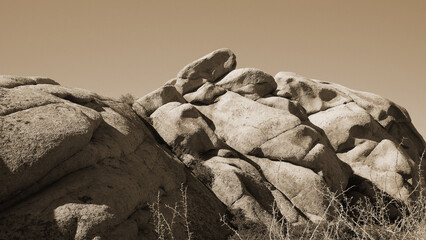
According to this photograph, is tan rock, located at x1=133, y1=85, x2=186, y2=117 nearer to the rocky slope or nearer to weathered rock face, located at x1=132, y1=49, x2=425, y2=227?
the rocky slope

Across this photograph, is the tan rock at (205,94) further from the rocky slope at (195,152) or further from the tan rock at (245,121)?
the tan rock at (245,121)

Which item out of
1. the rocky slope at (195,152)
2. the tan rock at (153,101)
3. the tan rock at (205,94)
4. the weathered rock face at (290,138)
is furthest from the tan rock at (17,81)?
the tan rock at (205,94)

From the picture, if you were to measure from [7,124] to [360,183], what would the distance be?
17.2 meters

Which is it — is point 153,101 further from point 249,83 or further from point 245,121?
point 249,83

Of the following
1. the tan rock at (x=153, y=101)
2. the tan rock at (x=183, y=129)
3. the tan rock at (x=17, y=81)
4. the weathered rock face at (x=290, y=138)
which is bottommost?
the weathered rock face at (x=290, y=138)

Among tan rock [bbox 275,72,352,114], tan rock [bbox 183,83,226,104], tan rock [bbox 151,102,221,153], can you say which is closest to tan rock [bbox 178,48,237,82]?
tan rock [bbox 183,83,226,104]

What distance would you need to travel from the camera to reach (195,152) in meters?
16.4

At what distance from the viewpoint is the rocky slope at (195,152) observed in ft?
30.7

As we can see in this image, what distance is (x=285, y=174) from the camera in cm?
1698

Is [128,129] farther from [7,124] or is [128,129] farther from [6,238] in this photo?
[6,238]

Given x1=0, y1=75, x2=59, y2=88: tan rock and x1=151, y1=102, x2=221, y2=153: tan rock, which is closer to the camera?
x1=0, y1=75, x2=59, y2=88: tan rock

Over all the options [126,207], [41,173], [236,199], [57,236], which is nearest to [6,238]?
[57,236]

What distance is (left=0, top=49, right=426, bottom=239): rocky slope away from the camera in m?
9.35

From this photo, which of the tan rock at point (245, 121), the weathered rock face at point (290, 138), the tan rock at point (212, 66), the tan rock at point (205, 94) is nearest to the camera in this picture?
the weathered rock face at point (290, 138)
